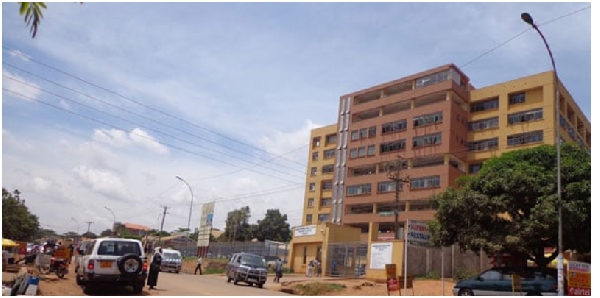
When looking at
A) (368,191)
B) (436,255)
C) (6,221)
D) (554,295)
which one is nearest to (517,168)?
(554,295)

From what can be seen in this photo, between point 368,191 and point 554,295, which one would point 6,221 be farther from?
point 554,295

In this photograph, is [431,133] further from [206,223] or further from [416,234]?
[416,234]

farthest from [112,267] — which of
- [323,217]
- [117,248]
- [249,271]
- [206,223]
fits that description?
[323,217]

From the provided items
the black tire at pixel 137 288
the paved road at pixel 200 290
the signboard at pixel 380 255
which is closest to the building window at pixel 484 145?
the signboard at pixel 380 255

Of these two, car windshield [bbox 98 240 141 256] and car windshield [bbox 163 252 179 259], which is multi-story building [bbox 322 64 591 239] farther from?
car windshield [bbox 98 240 141 256]

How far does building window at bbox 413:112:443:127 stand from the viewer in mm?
55694

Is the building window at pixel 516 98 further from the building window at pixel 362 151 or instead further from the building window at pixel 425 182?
the building window at pixel 362 151

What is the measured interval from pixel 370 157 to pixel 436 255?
3144cm

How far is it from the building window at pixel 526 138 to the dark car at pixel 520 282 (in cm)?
3275

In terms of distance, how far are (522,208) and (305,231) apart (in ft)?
69.5

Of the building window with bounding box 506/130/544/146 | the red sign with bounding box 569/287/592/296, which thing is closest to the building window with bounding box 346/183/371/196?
the building window with bounding box 506/130/544/146

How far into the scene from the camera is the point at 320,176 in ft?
257

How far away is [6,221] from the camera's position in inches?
2117

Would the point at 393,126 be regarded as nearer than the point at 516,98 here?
No
